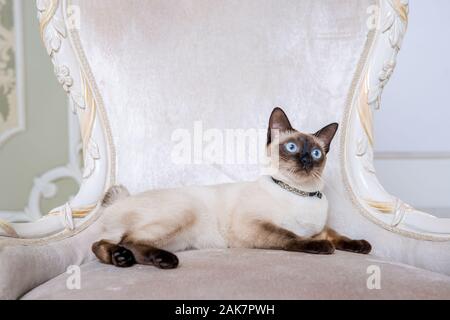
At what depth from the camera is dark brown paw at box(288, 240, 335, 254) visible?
95 cm

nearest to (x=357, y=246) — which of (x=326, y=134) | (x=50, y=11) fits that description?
(x=326, y=134)

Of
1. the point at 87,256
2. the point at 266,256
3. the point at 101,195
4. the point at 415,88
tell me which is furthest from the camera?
the point at 415,88

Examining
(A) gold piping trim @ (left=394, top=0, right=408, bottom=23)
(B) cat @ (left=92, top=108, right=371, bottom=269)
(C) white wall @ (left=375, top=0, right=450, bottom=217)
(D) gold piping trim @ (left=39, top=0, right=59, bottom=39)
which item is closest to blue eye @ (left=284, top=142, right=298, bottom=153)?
(B) cat @ (left=92, top=108, right=371, bottom=269)

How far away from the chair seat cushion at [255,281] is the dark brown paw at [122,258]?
2 cm

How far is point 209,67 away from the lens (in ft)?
4.21

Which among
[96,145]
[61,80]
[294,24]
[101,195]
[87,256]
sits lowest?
[87,256]

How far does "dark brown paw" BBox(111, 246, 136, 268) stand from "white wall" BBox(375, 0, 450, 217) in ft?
5.20

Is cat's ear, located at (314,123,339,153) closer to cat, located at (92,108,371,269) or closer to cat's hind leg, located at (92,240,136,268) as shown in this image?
cat, located at (92,108,371,269)

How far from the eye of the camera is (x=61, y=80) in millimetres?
1264

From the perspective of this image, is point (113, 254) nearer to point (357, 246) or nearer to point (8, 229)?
point (8, 229)

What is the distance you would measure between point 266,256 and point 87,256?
413 mm

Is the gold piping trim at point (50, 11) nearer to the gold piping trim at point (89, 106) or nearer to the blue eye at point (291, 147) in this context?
the gold piping trim at point (89, 106)
